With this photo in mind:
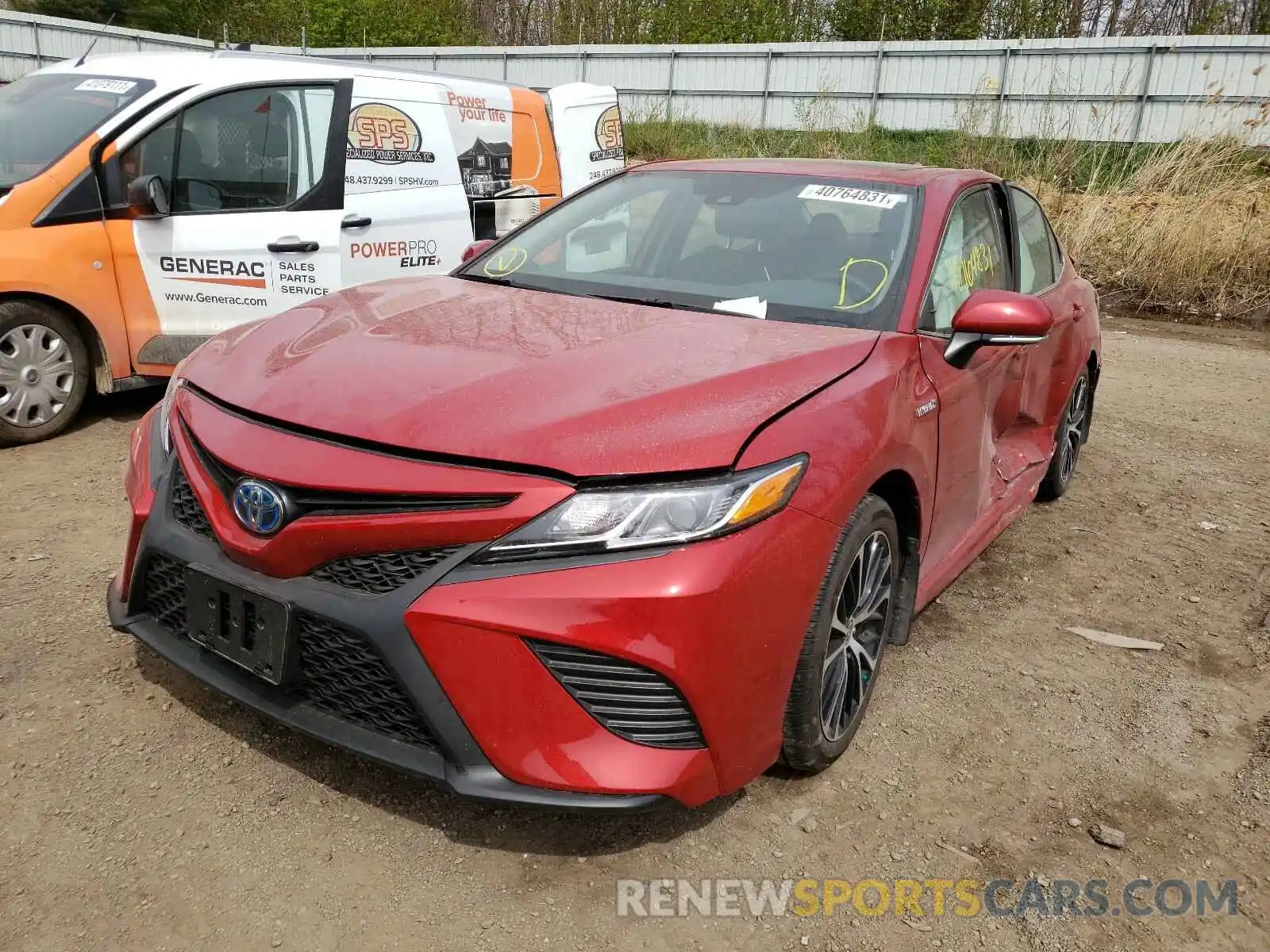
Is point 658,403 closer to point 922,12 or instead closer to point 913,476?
point 913,476

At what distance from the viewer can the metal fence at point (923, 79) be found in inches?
645

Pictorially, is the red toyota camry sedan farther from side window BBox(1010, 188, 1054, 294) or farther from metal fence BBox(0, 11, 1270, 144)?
metal fence BBox(0, 11, 1270, 144)

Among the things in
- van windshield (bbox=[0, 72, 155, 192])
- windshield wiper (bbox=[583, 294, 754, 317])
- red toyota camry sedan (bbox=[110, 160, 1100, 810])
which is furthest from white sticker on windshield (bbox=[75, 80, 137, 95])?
windshield wiper (bbox=[583, 294, 754, 317])

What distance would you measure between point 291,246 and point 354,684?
12.0 ft

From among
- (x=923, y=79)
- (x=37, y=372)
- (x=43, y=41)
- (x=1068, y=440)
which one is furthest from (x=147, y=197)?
(x=43, y=41)

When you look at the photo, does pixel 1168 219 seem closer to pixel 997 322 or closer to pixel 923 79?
pixel 997 322

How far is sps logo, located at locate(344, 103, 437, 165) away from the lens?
18.0ft

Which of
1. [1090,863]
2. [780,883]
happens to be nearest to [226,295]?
[780,883]

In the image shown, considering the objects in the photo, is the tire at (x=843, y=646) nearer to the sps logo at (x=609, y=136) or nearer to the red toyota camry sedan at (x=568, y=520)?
the red toyota camry sedan at (x=568, y=520)

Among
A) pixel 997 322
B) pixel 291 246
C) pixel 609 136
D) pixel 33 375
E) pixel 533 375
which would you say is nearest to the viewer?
pixel 533 375

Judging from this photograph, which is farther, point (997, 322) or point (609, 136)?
point (609, 136)

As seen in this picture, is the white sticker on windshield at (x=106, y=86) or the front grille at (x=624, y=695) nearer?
the front grille at (x=624, y=695)

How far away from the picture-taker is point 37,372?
15.5ft

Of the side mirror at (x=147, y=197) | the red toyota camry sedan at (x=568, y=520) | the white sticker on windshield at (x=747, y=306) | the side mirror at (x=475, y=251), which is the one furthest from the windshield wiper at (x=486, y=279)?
the side mirror at (x=147, y=197)
